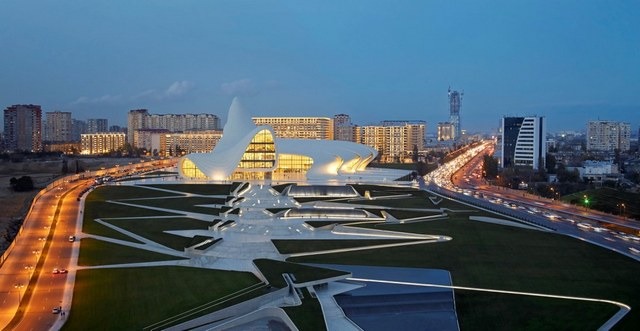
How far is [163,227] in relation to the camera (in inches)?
1011

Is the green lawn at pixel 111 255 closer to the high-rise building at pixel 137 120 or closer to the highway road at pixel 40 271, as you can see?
the highway road at pixel 40 271

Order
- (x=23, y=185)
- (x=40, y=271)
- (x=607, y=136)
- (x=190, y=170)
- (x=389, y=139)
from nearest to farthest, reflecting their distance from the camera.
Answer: (x=40, y=271) → (x=23, y=185) → (x=190, y=170) → (x=389, y=139) → (x=607, y=136)

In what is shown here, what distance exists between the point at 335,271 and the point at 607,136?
113 m

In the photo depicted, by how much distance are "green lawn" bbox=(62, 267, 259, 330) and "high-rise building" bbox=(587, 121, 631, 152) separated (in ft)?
360

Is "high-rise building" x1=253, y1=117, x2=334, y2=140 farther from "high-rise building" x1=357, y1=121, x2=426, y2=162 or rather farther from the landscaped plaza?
the landscaped plaza

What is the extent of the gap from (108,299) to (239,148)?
3272 cm

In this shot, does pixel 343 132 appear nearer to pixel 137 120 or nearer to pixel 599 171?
pixel 137 120

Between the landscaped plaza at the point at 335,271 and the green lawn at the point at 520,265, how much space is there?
0.18 feet

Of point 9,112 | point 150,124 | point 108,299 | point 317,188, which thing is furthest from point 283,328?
point 150,124

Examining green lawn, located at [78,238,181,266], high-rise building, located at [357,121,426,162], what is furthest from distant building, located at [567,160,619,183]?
green lawn, located at [78,238,181,266]

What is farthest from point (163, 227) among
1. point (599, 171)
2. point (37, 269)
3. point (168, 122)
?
point (168, 122)

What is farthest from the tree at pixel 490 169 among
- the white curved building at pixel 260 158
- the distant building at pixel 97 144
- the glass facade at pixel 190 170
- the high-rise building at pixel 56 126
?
the high-rise building at pixel 56 126

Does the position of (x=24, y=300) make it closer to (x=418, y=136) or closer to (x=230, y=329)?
(x=230, y=329)

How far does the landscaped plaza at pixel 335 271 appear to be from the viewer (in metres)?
14.2
